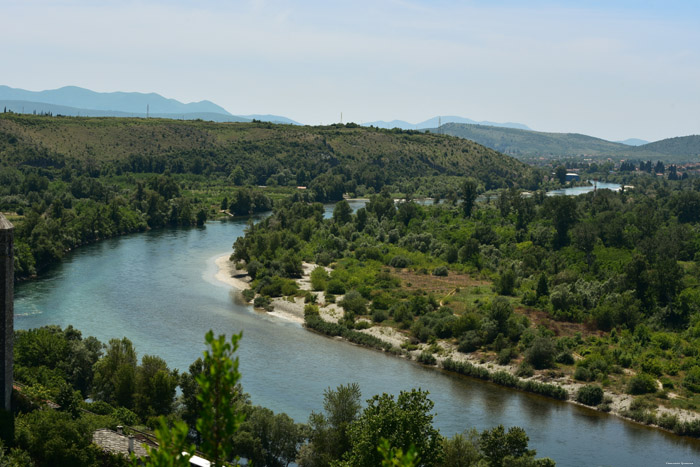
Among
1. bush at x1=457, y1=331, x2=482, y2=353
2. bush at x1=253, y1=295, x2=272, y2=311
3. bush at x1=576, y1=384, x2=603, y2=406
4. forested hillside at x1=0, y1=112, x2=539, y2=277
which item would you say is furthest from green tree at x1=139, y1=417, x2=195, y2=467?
forested hillside at x1=0, y1=112, x2=539, y2=277

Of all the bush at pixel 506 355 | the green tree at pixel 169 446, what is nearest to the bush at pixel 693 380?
the bush at pixel 506 355

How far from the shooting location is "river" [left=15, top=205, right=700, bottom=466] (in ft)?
123

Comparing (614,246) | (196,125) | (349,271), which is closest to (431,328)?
(349,271)

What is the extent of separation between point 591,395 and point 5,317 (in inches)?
1224

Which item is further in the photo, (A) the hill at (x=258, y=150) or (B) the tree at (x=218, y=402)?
(A) the hill at (x=258, y=150)

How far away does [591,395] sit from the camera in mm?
42062

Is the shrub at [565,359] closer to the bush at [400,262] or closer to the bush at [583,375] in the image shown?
the bush at [583,375]

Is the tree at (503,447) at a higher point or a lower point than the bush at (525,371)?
higher

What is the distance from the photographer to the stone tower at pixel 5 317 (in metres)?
26.1

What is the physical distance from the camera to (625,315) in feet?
172

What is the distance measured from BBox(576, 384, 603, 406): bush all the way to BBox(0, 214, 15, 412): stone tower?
1186 inches

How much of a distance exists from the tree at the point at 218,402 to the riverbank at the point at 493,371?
35.1 meters

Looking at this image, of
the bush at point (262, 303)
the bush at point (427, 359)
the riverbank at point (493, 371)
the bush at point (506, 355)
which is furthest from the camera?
the bush at point (262, 303)

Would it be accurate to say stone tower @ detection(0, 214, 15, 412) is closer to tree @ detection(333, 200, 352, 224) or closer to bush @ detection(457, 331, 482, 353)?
bush @ detection(457, 331, 482, 353)
